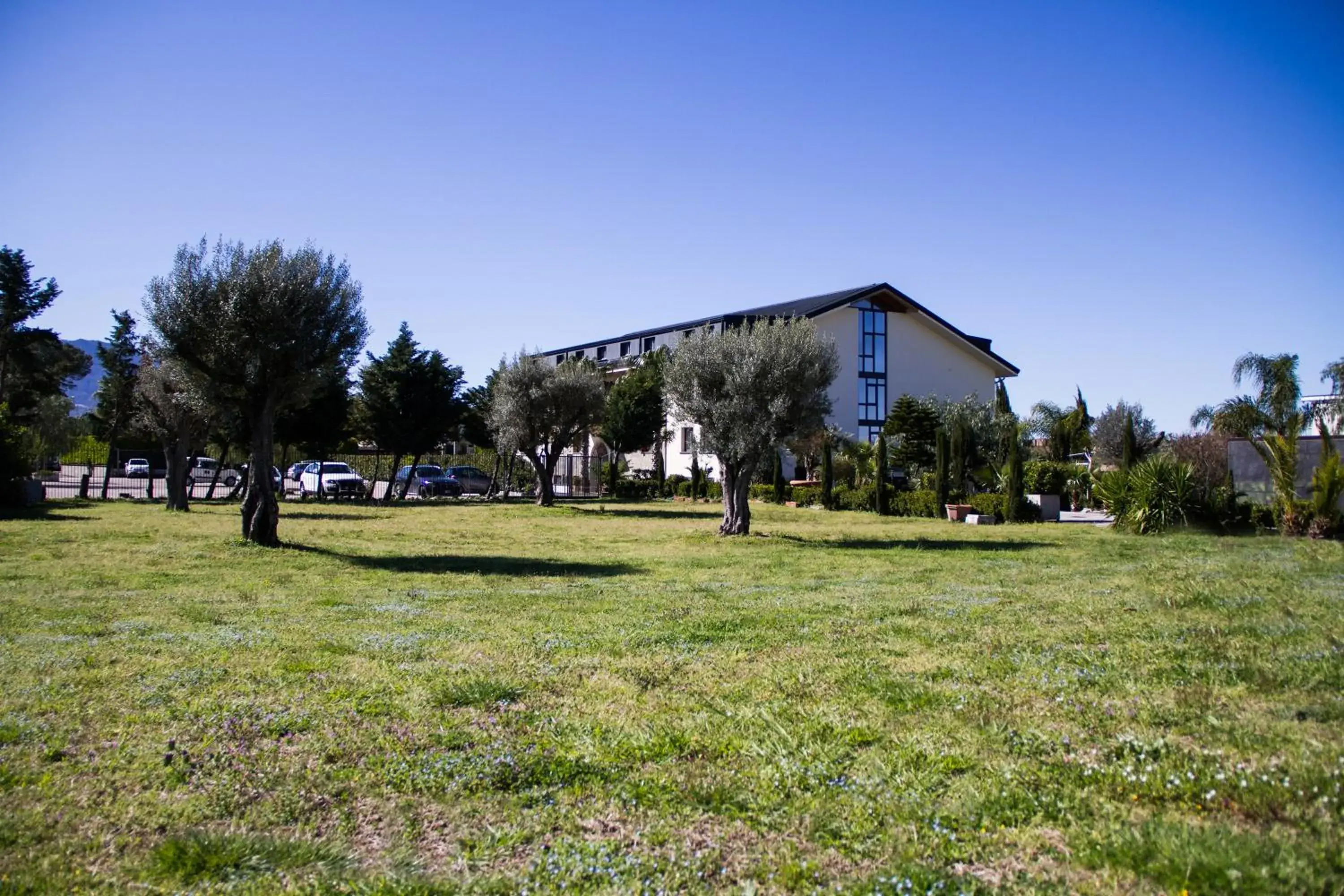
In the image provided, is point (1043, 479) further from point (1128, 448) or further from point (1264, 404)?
point (1264, 404)

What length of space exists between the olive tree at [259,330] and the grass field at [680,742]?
6500mm

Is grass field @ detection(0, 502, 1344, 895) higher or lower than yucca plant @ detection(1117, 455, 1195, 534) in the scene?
lower

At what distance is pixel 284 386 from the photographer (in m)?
16.7

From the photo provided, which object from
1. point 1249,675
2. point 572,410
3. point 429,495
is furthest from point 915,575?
point 429,495

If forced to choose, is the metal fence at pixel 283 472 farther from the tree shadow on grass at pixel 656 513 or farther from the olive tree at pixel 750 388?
the olive tree at pixel 750 388

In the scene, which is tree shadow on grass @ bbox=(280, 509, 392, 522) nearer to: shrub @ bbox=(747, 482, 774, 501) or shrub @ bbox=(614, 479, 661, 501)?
shrub @ bbox=(747, 482, 774, 501)

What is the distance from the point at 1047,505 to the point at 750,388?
41.6 feet

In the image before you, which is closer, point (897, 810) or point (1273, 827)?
point (1273, 827)

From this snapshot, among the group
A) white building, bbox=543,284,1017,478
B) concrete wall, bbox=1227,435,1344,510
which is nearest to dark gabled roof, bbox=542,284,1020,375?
white building, bbox=543,284,1017,478

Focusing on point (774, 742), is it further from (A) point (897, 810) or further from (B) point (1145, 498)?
(B) point (1145, 498)

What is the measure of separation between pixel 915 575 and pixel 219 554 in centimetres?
1200

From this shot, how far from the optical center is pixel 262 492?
56.3ft

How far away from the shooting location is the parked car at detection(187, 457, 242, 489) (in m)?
50.4

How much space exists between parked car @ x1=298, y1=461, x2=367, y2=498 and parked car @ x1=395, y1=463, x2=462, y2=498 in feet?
7.92
